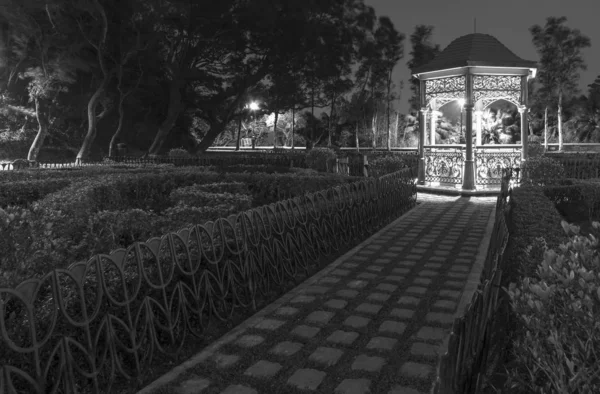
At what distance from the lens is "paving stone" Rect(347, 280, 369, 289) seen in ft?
20.1

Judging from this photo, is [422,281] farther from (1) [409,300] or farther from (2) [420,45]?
(2) [420,45]

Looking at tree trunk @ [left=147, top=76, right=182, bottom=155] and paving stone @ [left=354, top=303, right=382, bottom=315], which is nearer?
paving stone @ [left=354, top=303, right=382, bottom=315]

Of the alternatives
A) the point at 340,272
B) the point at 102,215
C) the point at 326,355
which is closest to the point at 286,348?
the point at 326,355

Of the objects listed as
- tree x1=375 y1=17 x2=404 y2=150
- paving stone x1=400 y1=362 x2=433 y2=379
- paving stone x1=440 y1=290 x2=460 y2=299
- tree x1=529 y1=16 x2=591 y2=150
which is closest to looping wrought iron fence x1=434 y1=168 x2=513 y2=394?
paving stone x1=400 y1=362 x2=433 y2=379

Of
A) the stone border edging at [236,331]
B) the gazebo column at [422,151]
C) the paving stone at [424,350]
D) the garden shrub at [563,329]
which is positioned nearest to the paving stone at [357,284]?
the stone border edging at [236,331]

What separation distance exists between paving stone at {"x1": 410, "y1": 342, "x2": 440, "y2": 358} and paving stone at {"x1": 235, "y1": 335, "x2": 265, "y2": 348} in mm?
1331

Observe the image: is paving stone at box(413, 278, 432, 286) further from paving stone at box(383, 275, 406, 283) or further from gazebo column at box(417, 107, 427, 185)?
gazebo column at box(417, 107, 427, 185)

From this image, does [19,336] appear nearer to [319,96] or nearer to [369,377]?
[369,377]

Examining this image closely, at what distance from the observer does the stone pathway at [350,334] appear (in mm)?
3727

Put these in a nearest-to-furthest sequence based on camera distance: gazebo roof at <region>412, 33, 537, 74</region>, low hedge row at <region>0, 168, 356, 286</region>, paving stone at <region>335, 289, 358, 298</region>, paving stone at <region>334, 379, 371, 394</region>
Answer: paving stone at <region>334, 379, 371, 394</region>
low hedge row at <region>0, 168, 356, 286</region>
paving stone at <region>335, 289, 358, 298</region>
gazebo roof at <region>412, 33, 537, 74</region>

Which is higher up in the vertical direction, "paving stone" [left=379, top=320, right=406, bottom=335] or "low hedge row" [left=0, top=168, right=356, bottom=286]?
"low hedge row" [left=0, top=168, right=356, bottom=286]

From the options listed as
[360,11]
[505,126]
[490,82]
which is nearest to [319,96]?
[360,11]

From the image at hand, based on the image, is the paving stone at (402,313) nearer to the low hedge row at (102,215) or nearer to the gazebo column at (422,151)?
the low hedge row at (102,215)

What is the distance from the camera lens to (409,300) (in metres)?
5.58
